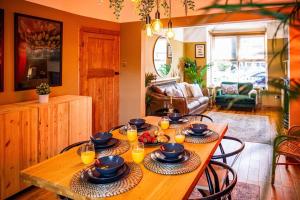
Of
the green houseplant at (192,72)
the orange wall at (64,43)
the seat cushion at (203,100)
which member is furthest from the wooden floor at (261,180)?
the green houseplant at (192,72)

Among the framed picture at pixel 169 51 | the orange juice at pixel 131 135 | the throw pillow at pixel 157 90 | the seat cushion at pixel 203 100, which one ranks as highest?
the framed picture at pixel 169 51

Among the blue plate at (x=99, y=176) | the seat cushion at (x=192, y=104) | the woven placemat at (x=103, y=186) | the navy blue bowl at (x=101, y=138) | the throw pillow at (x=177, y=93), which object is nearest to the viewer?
the woven placemat at (x=103, y=186)

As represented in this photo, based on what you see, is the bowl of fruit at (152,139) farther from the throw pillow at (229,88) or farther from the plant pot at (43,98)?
the throw pillow at (229,88)

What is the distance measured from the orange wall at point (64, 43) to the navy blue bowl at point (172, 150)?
231 cm

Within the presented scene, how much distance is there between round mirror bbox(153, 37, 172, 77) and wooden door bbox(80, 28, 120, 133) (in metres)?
1.98

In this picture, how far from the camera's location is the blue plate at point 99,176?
1472 mm

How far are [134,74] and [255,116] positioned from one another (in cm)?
398

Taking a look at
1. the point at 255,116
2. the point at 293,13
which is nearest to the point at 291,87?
the point at 293,13

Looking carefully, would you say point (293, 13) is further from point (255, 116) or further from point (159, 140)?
point (255, 116)

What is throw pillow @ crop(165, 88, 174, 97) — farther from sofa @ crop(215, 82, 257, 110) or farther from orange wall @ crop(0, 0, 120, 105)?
orange wall @ crop(0, 0, 120, 105)

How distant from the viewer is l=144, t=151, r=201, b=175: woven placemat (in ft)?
5.37

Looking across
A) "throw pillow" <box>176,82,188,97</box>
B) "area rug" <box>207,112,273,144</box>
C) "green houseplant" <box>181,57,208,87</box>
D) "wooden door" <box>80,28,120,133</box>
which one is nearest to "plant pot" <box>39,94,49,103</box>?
"wooden door" <box>80,28,120,133</box>

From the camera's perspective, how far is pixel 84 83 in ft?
14.7

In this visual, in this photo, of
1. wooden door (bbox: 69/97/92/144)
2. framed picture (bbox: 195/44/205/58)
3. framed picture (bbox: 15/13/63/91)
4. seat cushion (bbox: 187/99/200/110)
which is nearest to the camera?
framed picture (bbox: 15/13/63/91)
